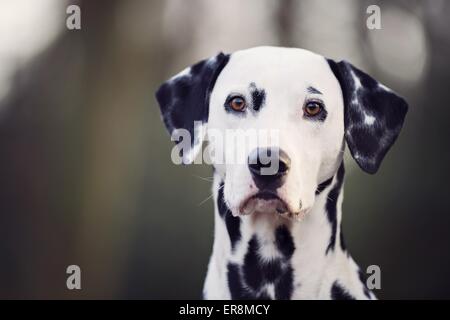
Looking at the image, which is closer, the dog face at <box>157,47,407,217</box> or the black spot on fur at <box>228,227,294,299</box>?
the dog face at <box>157,47,407,217</box>

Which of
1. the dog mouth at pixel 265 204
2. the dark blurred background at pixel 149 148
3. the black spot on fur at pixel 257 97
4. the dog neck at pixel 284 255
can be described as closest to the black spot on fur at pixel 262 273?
the dog neck at pixel 284 255

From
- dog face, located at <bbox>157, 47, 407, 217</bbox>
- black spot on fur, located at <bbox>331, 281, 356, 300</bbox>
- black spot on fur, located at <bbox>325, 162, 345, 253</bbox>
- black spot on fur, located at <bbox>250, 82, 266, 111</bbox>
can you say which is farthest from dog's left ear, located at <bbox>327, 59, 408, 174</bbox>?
black spot on fur, located at <bbox>331, 281, 356, 300</bbox>

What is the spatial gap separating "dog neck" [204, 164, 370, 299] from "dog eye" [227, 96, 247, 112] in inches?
12.9

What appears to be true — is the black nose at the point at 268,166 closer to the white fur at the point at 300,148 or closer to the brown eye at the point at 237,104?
the white fur at the point at 300,148

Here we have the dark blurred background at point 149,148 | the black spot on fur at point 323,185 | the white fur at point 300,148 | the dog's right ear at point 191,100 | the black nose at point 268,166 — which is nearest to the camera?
the black nose at point 268,166

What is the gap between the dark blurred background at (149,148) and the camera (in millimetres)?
3436

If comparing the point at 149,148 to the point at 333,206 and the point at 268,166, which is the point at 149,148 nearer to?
the point at 333,206

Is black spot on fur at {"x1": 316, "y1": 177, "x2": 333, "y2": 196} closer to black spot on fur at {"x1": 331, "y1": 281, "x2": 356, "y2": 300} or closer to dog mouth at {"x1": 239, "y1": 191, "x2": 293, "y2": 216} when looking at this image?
dog mouth at {"x1": 239, "y1": 191, "x2": 293, "y2": 216}

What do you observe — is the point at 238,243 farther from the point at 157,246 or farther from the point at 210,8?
the point at 210,8

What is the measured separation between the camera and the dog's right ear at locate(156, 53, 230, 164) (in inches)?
104

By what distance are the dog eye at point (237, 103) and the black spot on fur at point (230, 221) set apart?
1.09ft

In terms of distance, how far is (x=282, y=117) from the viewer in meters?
2.36
